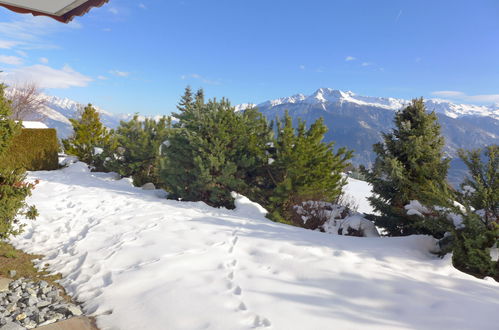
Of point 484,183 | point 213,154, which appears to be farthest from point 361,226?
point 213,154

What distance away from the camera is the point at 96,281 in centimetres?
375

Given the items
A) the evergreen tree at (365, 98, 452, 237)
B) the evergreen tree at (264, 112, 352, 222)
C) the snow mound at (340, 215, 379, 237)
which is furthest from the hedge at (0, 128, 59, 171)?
the evergreen tree at (365, 98, 452, 237)

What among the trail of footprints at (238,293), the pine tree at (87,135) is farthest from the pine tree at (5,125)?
the pine tree at (87,135)

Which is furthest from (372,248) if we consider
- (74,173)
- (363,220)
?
(74,173)

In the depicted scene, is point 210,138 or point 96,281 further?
point 210,138

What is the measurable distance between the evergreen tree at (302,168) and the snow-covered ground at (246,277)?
1.60 metres

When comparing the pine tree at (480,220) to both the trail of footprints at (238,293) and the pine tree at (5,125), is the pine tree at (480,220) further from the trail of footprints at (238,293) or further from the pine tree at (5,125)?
the pine tree at (5,125)

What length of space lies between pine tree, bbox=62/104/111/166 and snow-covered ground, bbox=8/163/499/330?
29.0 ft

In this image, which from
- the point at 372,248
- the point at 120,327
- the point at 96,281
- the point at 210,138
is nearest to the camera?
the point at 120,327

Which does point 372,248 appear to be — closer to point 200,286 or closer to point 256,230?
point 256,230

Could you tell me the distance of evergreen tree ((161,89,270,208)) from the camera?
25.1ft

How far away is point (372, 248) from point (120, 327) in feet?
12.5

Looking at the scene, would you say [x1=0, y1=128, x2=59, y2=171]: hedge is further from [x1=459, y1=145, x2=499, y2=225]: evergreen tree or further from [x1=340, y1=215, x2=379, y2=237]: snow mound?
[x1=459, y1=145, x2=499, y2=225]: evergreen tree

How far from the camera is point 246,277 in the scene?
3.71 meters
